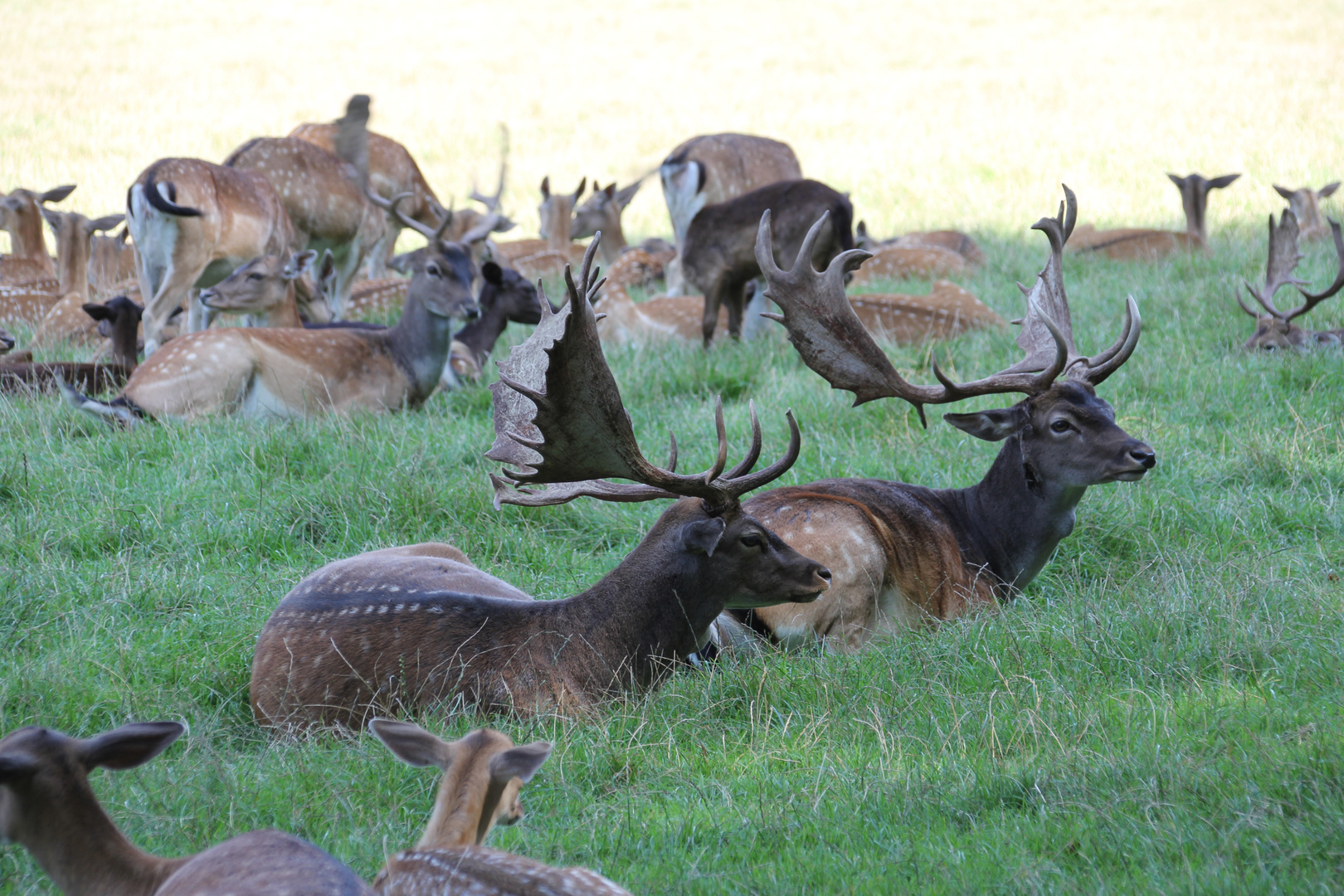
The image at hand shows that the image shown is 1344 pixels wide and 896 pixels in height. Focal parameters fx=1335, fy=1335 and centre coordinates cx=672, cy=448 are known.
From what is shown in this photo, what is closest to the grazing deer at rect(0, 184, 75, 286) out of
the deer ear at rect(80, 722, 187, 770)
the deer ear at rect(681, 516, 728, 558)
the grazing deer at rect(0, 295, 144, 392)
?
the grazing deer at rect(0, 295, 144, 392)

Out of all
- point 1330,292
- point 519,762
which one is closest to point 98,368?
point 519,762

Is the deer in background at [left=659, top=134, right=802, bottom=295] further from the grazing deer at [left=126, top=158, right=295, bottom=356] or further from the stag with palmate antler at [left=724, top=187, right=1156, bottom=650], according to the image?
the stag with palmate antler at [left=724, top=187, right=1156, bottom=650]

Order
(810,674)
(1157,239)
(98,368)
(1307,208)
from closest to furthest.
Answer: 1. (810,674)
2. (98,368)
3. (1157,239)
4. (1307,208)

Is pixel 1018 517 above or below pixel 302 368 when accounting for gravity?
below

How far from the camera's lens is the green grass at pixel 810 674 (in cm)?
273

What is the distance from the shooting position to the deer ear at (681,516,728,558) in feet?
12.5

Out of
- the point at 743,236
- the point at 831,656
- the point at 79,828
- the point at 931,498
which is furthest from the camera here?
the point at 743,236

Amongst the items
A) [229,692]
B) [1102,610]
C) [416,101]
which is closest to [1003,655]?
[1102,610]

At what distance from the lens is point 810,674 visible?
3.76m

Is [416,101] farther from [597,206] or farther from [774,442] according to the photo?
[774,442]

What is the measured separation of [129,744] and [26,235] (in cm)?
1087

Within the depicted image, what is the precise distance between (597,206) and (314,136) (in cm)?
303

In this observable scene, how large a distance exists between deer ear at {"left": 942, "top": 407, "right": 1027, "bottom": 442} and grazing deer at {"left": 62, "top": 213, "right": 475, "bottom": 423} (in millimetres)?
3569

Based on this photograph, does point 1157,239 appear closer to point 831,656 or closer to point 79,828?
point 831,656
